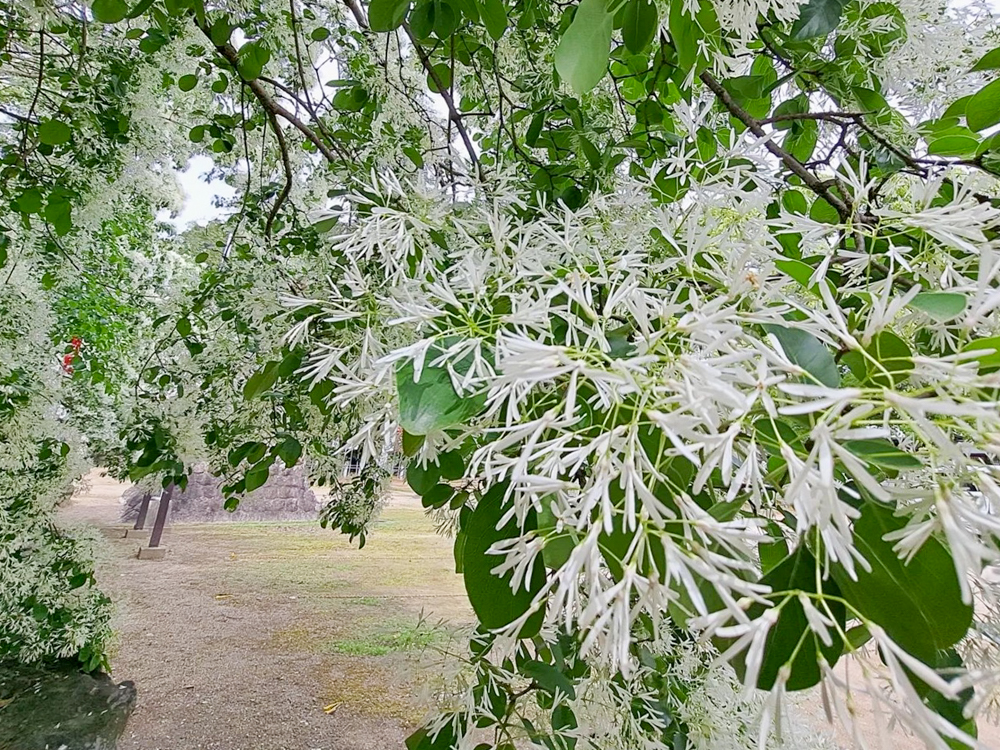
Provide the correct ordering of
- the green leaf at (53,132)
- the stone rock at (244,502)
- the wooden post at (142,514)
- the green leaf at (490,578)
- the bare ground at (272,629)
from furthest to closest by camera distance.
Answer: the stone rock at (244,502) → the wooden post at (142,514) → the bare ground at (272,629) → the green leaf at (53,132) → the green leaf at (490,578)

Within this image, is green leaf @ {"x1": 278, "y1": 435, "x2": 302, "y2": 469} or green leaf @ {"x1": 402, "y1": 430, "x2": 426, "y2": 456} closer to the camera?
green leaf @ {"x1": 402, "y1": 430, "x2": 426, "y2": 456}

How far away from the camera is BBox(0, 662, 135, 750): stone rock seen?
5.95 feet

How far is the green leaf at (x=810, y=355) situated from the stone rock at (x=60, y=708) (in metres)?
2.36

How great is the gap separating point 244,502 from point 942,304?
198 inches

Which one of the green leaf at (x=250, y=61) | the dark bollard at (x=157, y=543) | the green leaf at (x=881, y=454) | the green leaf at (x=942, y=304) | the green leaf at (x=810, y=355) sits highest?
the green leaf at (x=250, y=61)

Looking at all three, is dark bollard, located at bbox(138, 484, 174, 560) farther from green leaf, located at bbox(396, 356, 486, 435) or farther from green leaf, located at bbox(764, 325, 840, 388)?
green leaf, located at bbox(764, 325, 840, 388)

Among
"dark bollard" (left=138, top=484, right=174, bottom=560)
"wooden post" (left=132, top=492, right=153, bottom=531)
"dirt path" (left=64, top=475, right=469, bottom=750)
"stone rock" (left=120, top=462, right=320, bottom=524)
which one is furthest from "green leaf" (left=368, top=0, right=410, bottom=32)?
"wooden post" (left=132, top=492, right=153, bottom=531)

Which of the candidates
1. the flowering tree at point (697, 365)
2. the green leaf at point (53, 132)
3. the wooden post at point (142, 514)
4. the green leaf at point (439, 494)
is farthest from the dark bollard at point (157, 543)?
the green leaf at point (439, 494)

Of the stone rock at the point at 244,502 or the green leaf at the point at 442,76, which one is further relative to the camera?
the stone rock at the point at 244,502

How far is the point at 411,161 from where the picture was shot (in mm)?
851

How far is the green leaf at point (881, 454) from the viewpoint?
0.20m

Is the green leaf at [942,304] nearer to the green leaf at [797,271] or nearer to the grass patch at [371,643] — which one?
the green leaf at [797,271]

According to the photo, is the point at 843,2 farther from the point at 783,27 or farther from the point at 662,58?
the point at 662,58

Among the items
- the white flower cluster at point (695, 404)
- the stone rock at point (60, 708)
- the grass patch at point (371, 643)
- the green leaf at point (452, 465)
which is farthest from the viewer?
the grass patch at point (371, 643)
